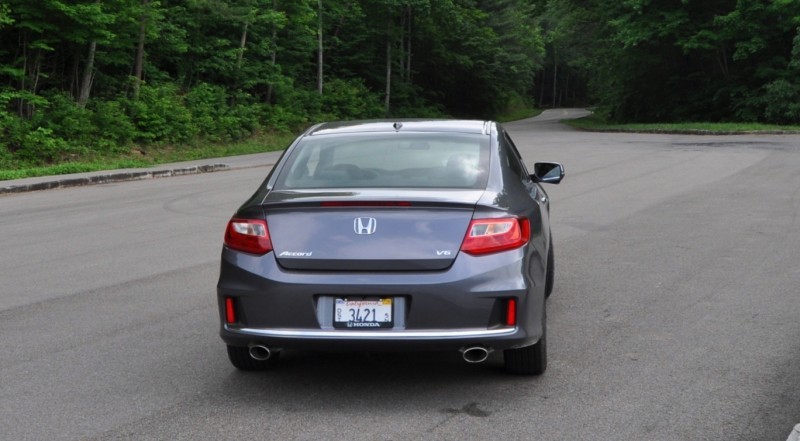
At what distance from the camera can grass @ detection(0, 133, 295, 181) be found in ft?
71.5

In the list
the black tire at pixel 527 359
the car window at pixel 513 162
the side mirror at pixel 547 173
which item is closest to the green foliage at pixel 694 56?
the side mirror at pixel 547 173

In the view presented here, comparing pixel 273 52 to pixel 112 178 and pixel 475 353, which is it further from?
pixel 475 353

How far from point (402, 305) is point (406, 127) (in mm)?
1716

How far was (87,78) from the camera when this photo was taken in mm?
29156

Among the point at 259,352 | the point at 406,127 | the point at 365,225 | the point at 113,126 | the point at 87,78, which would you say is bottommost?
the point at 113,126

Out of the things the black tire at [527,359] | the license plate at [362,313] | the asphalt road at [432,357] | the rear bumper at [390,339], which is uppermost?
the license plate at [362,313]

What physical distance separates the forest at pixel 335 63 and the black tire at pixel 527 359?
20.1 metres

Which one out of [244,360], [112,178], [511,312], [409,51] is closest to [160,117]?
[112,178]

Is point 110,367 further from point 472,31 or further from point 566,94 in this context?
point 566,94

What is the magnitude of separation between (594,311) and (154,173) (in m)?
16.5

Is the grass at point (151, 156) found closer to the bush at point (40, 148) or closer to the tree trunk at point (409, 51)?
the bush at point (40, 148)

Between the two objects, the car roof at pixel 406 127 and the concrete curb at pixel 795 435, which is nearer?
the concrete curb at pixel 795 435

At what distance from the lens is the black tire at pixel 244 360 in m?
5.71

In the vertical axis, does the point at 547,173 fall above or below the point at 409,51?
above
